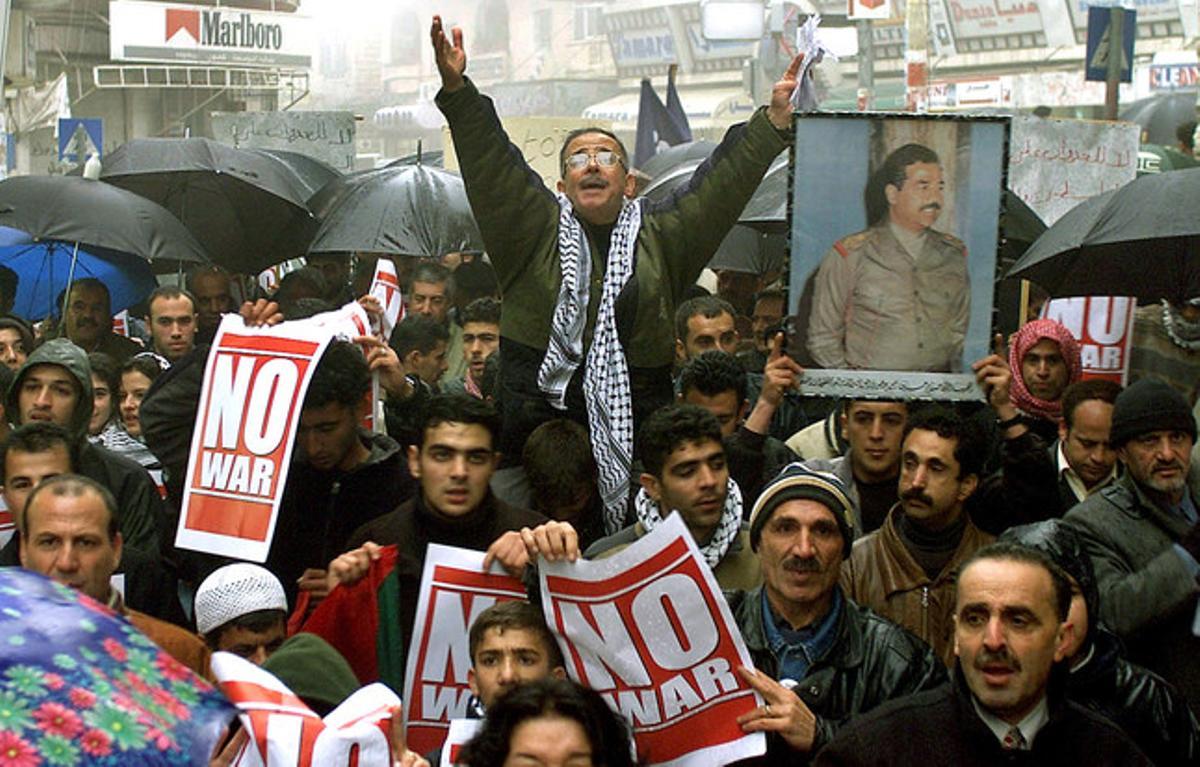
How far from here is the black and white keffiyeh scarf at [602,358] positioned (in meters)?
5.35

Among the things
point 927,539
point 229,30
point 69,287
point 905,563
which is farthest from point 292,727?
point 229,30

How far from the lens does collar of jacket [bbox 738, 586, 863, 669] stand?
4172mm

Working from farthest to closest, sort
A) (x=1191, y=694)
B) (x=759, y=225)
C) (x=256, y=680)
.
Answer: (x=759, y=225) < (x=1191, y=694) < (x=256, y=680)

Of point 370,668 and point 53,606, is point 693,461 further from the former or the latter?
point 53,606

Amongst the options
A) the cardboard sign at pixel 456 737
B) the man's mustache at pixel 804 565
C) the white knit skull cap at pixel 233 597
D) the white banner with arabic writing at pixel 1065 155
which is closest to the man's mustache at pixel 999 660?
the man's mustache at pixel 804 565

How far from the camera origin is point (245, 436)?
5270 millimetres

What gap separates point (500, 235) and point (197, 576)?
50.4 inches

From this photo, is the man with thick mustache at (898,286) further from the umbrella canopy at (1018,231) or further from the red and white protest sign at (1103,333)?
the umbrella canopy at (1018,231)

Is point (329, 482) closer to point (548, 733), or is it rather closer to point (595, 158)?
point (595, 158)

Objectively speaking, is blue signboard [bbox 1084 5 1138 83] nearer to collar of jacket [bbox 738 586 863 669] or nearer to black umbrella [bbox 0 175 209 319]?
black umbrella [bbox 0 175 209 319]

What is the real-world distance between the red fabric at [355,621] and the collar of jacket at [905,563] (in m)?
1.28

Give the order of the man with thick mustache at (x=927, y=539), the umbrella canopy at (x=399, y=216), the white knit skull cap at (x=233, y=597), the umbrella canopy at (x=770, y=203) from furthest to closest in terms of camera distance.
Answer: the umbrella canopy at (x=399, y=216), the umbrella canopy at (x=770, y=203), the man with thick mustache at (x=927, y=539), the white knit skull cap at (x=233, y=597)

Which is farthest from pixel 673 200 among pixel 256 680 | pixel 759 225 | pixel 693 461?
pixel 759 225

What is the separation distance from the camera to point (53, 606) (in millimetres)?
2221
